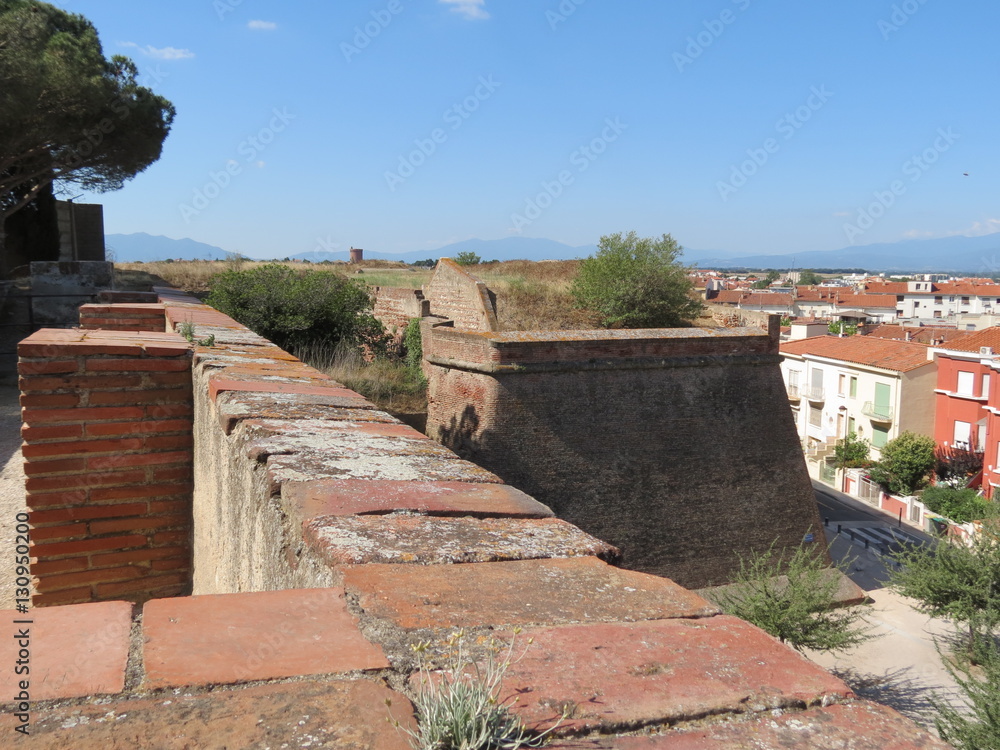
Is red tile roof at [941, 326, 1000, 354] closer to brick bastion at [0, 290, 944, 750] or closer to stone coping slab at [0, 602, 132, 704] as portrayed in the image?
brick bastion at [0, 290, 944, 750]

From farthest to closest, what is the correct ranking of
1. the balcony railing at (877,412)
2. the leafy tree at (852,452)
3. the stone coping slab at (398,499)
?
1. the leafy tree at (852,452)
2. the balcony railing at (877,412)
3. the stone coping slab at (398,499)

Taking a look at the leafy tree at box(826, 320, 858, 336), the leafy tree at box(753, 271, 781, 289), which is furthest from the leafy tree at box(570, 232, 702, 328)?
the leafy tree at box(753, 271, 781, 289)

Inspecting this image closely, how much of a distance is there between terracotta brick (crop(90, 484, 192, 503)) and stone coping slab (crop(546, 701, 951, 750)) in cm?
255

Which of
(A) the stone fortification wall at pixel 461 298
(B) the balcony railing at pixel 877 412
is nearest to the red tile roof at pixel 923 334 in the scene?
(B) the balcony railing at pixel 877 412

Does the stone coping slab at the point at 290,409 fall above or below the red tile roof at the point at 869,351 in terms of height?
above

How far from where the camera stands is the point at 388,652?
104 centimetres

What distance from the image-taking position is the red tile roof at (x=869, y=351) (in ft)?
83.5

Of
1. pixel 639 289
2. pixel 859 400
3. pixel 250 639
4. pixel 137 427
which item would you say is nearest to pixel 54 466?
pixel 137 427

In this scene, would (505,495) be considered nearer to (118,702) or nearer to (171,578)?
(118,702)

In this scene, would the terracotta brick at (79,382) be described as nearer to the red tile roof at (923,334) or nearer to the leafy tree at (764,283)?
the red tile roof at (923,334)

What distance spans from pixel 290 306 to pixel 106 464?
9035mm

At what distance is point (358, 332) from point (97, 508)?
33.7 ft

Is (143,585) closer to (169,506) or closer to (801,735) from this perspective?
(169,506)

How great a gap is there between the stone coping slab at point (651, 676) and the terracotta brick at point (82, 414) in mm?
2304
